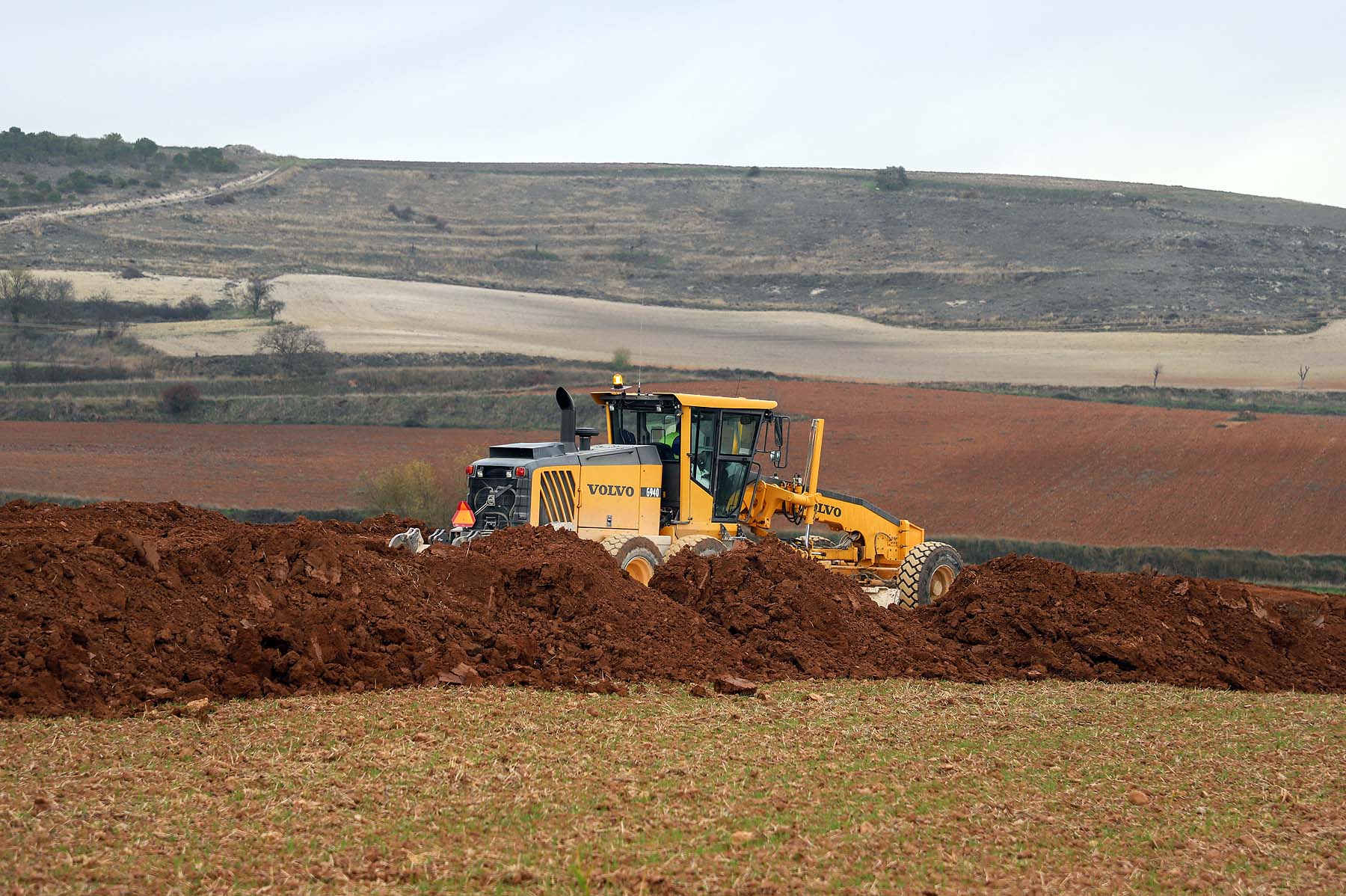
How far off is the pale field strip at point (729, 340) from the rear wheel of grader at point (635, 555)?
147 ft

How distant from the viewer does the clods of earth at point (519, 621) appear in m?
10.1

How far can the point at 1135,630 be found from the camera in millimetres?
14492

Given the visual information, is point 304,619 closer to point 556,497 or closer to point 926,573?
point 556,497

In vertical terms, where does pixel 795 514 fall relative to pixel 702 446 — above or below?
below

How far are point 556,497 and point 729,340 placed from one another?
193 feet

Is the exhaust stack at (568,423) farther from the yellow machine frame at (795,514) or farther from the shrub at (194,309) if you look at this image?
the shrub at (194,309)

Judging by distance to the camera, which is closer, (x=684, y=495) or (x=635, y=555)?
(x=635, y=555)

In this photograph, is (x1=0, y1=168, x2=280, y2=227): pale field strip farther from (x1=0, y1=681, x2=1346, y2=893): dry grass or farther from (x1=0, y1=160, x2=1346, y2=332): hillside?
(x1=0, y1=681, x2=1346, y2=893): dry grass

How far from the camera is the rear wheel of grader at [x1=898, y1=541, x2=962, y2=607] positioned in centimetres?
1853

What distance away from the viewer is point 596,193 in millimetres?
134875

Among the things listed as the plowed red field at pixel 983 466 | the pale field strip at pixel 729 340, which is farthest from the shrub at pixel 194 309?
the plowed red field at pixel 983 466

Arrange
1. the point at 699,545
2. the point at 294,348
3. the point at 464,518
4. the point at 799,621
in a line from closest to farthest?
the point at 799,621
the point at 464,518
the point at 699,545
the point at 294,348

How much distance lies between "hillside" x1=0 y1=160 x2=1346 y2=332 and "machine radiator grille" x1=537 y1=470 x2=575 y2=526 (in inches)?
2732

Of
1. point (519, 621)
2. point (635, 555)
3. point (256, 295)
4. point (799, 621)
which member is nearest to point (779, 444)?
point (635, 555)
